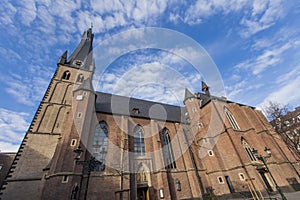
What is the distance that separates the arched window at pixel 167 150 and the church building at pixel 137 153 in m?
0.13

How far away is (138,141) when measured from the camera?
1795cm

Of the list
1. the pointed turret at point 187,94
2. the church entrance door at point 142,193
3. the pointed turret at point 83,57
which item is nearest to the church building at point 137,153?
the church entrance door at point 142,193

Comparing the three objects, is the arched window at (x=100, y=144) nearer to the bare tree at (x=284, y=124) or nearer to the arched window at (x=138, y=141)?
the arched window at (x=138, y=141)

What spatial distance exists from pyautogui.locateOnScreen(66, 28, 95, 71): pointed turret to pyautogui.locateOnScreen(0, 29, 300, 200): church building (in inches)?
49.7

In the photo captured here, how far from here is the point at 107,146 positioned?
51.4 feet

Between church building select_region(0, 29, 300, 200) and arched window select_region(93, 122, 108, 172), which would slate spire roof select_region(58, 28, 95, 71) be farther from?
arched window select_region(93, 122, 108, 172)

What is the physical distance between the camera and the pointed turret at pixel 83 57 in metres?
24.7

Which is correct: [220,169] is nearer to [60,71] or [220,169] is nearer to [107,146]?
Answer: [107,146]

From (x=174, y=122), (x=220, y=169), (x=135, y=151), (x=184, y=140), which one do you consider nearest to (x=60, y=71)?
(x=135, y=151)

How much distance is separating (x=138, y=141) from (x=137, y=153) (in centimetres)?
153

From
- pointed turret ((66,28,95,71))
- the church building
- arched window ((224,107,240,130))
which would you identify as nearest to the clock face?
pointed turret ((66,28,95,71))

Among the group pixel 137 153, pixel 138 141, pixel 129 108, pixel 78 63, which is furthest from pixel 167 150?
pixel 78 63

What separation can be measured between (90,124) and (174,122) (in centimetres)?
1215

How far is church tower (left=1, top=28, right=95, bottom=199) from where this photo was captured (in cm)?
1212
